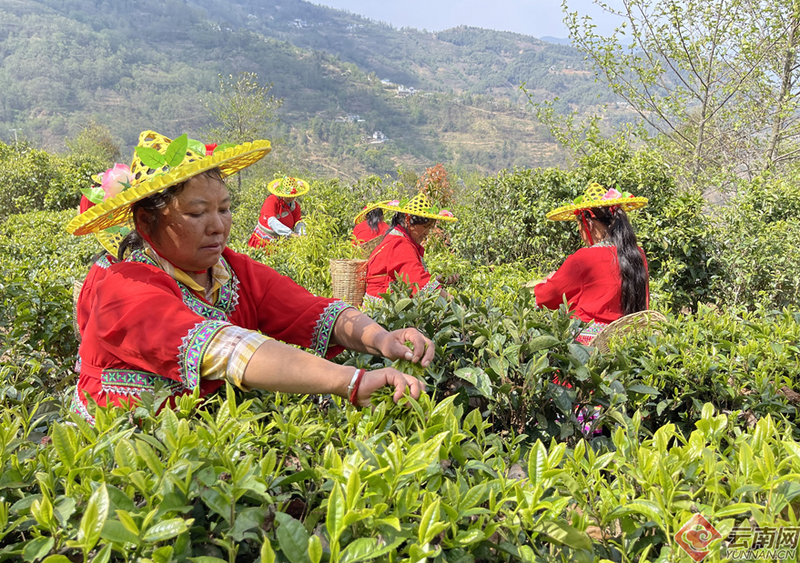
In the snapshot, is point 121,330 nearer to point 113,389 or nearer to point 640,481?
point 113,389

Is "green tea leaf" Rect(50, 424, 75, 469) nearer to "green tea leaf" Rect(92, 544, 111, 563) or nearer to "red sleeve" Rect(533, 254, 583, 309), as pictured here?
"green tea leaf" Rect(92, 544, 111, 563)

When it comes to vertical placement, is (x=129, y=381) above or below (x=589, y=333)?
above

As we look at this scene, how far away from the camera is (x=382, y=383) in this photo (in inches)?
52.5

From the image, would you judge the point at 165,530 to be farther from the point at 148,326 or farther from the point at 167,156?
the point at 167,156

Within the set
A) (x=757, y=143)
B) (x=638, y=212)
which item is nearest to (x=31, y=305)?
(x=638, y=212)

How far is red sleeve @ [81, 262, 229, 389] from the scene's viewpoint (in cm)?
143

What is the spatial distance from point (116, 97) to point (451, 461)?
129 m

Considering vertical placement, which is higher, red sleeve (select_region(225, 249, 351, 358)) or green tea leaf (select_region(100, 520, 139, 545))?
green tea leaf (select_region(100, 520, 139, 545))

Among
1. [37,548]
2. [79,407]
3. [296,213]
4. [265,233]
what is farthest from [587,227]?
[296,213]

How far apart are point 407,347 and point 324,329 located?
1.39 feet

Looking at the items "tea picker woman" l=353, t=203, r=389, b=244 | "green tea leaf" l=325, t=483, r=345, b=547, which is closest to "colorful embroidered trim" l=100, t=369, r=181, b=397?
"green tea leaf" l=325, t=483, r=345, b=547

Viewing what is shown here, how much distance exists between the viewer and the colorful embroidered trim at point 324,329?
1856mm

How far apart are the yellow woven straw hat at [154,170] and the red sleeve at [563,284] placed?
2.30 m

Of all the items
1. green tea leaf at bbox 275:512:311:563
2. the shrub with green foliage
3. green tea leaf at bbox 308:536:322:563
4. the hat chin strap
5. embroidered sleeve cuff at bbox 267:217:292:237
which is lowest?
the shrub with green foliage
